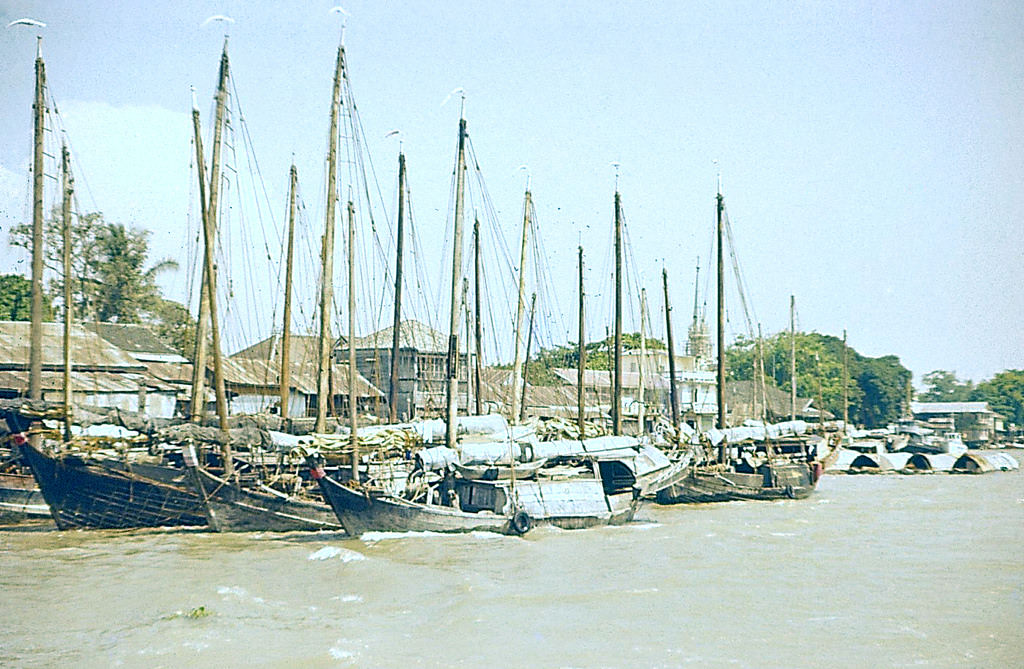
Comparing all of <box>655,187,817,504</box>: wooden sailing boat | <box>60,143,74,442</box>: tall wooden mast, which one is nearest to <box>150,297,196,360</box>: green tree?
<box>60,143,74,442</box>: tall wooden mast

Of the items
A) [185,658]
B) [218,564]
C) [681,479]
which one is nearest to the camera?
[185,658]

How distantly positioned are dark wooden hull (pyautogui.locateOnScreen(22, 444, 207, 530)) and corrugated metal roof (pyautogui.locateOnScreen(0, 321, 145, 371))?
9.99 meters

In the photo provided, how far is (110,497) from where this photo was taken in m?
A: 24.2

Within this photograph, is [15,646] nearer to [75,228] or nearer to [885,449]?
[75,228]

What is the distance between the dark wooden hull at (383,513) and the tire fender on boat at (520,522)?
3.95 feet

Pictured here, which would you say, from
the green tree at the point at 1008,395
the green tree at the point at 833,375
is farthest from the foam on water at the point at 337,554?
the green tree at the point at 1008,395

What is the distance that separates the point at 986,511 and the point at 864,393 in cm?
6061

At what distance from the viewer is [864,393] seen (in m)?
91.8

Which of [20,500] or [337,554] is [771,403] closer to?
[20,500]

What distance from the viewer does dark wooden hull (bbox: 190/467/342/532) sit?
933 inches

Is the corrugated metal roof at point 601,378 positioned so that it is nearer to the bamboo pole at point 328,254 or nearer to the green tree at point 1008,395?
the green tree at point 1008,395

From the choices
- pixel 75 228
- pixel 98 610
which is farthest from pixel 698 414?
pixel 98 610

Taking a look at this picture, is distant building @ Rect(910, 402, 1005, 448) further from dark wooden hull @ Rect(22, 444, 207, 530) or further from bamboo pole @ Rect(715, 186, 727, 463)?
dark wooden hull @ Rect(22, 444, 207, 530)

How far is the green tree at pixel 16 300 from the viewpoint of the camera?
142ft
